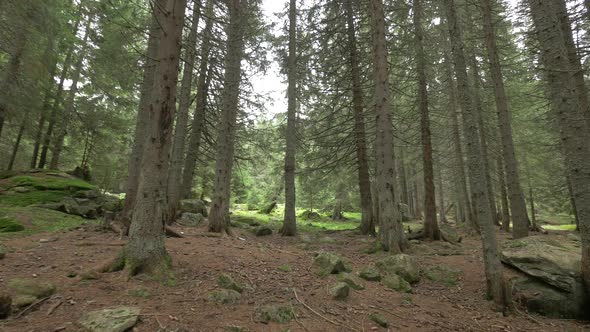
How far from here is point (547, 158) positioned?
16.4 meters

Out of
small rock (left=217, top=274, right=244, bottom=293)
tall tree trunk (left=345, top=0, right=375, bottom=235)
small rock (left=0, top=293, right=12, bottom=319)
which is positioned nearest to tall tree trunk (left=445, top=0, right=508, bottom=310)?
small rock (left=217, top=274, right=244, bottom=293)

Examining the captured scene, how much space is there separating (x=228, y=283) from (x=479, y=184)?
4937mm

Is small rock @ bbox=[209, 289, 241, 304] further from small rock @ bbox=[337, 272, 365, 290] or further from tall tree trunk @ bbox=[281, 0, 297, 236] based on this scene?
tall tree trunk @ bbox=[281, 0, 297, 236]

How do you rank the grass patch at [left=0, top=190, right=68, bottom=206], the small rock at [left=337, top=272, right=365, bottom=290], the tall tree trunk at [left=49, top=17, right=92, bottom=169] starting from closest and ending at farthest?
the small rock at [left=337, top=272, right=365, bottom=290] < the grass patch at [left=0, top=190, right=68, bottom=206] < the tall tree trunk at [left=49, top=17, right=92, bottom=169]

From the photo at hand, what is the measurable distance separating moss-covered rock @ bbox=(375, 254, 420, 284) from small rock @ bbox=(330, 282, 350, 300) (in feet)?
5.72

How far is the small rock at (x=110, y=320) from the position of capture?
9.75 ft

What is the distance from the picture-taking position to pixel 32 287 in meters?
3.59

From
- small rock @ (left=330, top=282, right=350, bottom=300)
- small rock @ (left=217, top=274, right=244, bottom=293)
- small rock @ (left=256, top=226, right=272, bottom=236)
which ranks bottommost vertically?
small rock @ (left=330, top=282, right=350, bottom=300)

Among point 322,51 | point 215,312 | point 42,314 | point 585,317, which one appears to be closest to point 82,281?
point 42,314

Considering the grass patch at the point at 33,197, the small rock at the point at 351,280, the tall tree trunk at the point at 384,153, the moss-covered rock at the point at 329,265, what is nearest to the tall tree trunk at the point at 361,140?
the tall tree trunk at the point at 384,153

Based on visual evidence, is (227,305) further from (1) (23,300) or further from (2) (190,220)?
(2) (190,220)

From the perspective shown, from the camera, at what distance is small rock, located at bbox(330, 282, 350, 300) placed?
4598 mm

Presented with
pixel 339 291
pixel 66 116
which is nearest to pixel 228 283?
pixel 339 291

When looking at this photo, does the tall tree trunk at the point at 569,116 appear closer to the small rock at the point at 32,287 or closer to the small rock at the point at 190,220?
the small rock at the point at 32,287
